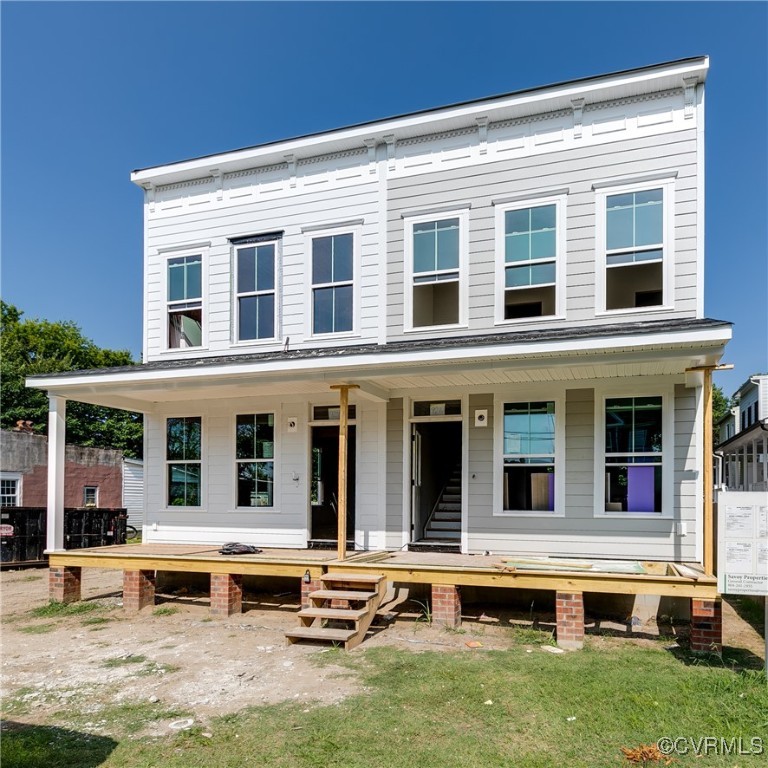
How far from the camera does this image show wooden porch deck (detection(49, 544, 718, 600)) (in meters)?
6.09

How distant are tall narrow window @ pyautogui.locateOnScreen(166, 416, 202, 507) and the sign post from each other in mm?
7722

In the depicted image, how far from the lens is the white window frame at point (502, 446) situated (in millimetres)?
7777

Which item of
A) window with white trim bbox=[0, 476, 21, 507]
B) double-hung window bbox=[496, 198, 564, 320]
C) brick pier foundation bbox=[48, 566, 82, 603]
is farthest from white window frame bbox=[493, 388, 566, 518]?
window with white trim bbox=[0, 476, 21, 507]

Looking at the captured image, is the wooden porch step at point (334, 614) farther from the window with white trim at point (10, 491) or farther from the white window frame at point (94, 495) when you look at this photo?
the white window frame at point (94, 495)

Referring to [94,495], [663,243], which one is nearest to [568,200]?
[663,243]

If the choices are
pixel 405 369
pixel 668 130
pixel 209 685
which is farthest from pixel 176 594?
pixel 668 130

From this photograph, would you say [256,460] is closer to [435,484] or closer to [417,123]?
[435,484]

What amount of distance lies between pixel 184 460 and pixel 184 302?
274 centimetres

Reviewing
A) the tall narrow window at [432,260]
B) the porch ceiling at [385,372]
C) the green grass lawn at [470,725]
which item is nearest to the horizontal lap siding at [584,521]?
the porch ceiling at [385,372]

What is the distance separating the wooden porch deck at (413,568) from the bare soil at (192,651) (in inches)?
24.7

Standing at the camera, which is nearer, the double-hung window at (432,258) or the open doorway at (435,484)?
the double-hung window at (432,258)

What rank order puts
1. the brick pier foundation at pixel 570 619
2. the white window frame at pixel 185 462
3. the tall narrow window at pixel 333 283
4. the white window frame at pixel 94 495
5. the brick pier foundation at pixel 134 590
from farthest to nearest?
the white window frame at pixel 94 495, the white window frame at pixel 185 462, the tall narrow window at pixel 333 283, the brick pier foundation at pixel 134 590, the brick pier foundation at pixel 570 619

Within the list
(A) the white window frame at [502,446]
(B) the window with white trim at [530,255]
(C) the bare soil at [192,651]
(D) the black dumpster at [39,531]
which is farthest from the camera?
(D) the black dumpster at [39,531]

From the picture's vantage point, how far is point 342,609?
6816mm
